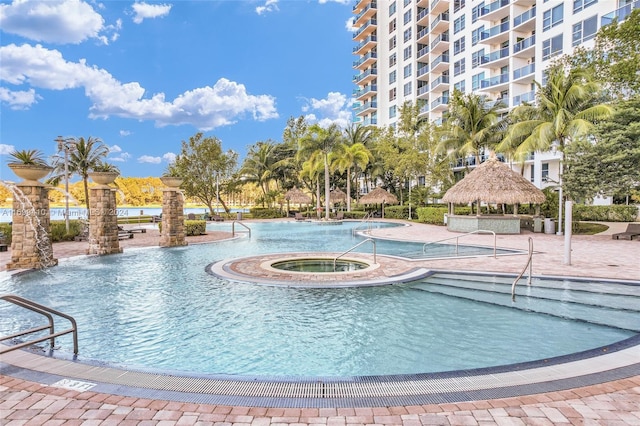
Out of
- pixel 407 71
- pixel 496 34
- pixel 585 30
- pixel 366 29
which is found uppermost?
pixel 366 29

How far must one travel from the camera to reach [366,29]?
2130 inches

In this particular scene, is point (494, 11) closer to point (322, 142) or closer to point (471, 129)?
point (471, 129)

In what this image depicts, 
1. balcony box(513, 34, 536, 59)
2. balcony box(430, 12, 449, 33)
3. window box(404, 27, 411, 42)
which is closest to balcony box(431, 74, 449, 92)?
balcony box(430, 12, 449, 33)

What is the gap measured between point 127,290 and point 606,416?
8811mm

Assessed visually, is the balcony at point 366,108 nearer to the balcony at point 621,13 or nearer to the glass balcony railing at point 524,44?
the glass balcony railing at point 524,44

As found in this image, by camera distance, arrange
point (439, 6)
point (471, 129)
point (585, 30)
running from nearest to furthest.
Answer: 1. point (585, 30)
2. point (471, 129)
3. point (439, 6)

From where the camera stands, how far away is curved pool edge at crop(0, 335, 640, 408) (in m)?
3.42

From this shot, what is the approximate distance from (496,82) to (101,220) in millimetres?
35062

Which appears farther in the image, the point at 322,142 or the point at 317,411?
the point at 322,142

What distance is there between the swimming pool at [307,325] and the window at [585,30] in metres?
26.2

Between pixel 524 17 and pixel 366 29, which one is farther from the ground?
pixel 366 29

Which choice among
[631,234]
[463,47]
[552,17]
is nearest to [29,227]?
[631,234]

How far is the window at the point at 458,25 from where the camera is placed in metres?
39.1

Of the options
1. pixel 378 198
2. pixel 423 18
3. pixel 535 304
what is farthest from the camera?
pixel 423 18
